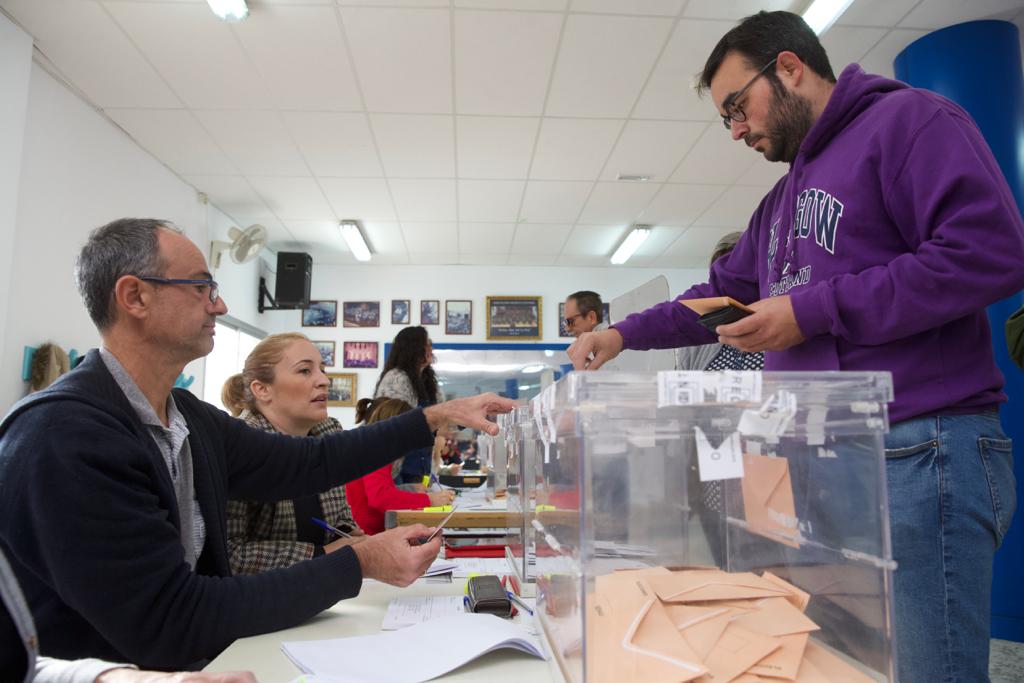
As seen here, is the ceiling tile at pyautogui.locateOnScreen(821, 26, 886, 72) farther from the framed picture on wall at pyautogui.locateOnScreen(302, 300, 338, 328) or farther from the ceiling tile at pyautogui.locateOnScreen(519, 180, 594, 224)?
the framed picture on wall at pyautogui.locateOnScreen(302, 300, 338, 328)

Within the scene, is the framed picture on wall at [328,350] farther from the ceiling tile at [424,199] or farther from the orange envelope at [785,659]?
the orange envelope at [785,659]

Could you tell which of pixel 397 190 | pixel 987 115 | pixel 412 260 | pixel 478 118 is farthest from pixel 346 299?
pixel 987 115

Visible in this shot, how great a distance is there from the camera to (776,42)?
1.16 meters

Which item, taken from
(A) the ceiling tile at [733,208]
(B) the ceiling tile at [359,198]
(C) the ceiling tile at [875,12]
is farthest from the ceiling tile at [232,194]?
(C) the ceiling tile at [875,12]

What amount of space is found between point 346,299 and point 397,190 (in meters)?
2.33

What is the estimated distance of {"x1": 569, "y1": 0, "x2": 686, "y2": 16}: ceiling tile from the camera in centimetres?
277

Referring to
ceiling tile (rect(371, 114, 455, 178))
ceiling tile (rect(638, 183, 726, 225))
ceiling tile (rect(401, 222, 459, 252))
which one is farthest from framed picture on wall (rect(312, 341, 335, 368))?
ceiling tile (rect(638, 183, 726, 225))

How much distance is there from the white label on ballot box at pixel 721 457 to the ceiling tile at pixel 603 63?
269 cm

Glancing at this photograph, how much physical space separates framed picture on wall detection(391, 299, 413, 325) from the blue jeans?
628cm

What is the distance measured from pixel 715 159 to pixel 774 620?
4127mm

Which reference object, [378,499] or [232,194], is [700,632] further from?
[232,194]

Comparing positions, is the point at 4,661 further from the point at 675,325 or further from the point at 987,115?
the point at 987,115

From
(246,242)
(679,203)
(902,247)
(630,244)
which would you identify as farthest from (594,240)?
(902,247)

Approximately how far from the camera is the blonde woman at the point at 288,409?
1.74 m
